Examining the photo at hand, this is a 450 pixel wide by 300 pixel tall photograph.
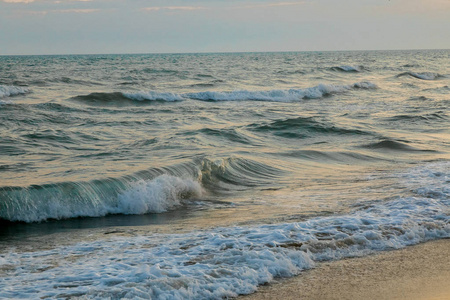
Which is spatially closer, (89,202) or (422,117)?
(89,202)

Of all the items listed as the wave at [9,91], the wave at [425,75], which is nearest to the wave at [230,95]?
the wave at [9,91]

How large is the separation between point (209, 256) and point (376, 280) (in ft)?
5.21

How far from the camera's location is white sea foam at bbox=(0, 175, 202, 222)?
7.55 meters

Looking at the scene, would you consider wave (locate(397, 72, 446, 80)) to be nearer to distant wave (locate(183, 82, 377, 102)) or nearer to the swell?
distant wave (locate(183, 82, 377, 102))

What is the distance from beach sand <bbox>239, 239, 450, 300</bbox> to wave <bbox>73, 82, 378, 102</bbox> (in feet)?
62.1

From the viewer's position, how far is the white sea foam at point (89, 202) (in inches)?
297

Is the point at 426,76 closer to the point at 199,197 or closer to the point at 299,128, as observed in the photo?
the point at 299,128

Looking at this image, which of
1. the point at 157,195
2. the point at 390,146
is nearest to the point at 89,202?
the point at 157,195

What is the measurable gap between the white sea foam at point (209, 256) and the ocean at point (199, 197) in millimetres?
18

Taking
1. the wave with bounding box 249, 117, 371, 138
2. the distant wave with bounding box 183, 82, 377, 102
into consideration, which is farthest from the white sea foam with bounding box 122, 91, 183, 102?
the wave with bounding box 249, 117, 371, 138

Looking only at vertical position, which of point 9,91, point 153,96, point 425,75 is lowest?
point 153,96

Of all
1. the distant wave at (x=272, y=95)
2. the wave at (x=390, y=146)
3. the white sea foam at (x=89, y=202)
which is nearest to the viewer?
the white sea foam at (x=89, y=202)

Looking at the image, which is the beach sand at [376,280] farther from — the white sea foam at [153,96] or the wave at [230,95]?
the white sea foam at [153,96]

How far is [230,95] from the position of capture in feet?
87.4
